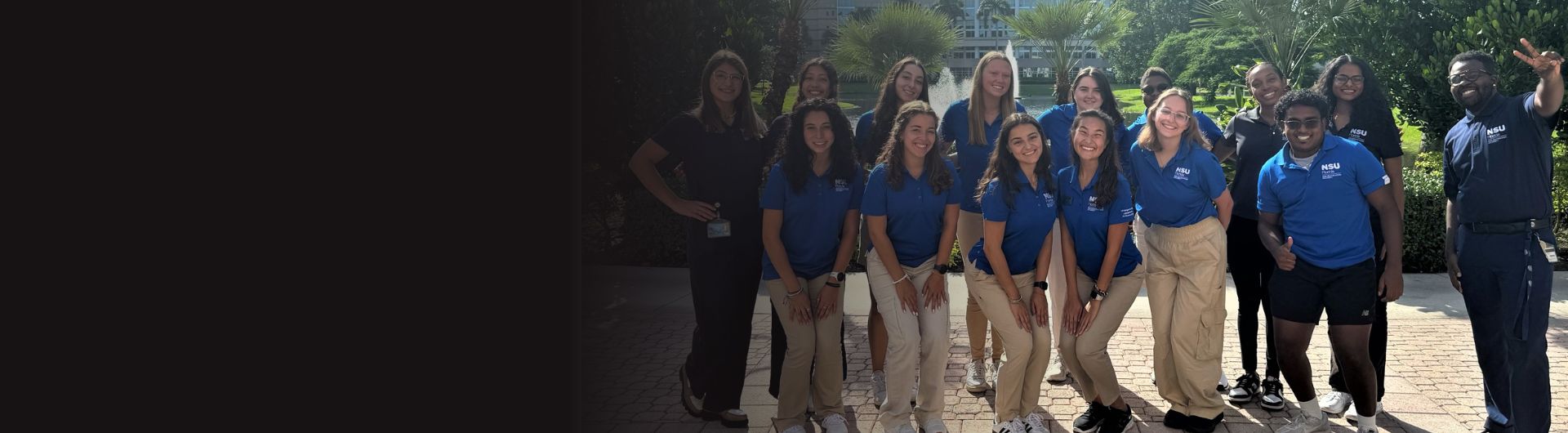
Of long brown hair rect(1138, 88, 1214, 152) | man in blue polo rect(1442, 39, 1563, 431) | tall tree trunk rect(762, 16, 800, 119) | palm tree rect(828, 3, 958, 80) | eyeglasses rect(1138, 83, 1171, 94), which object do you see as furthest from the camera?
palm tree rect(828, 3, 958, 80)

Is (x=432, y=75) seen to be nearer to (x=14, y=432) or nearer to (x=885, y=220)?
(x=14, y=432)

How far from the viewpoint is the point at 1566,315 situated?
Result: 555 cm

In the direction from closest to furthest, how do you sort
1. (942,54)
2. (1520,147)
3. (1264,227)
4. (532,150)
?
(532,150), (1520,147), (1264,227), (942,54)

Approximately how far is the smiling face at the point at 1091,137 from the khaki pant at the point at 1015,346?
44 cm

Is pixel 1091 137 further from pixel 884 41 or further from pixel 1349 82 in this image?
pixel 884 41

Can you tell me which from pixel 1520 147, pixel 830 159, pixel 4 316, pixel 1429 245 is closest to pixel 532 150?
pixel 4 316

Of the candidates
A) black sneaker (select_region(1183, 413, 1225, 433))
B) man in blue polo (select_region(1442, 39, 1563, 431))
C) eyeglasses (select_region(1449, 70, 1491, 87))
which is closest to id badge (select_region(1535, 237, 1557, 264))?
man in blue polo (select_region(1442, 39, 1563, 431))

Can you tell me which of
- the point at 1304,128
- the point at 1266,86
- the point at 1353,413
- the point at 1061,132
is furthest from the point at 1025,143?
the point at 1353,413

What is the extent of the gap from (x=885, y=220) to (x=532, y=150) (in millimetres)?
1586

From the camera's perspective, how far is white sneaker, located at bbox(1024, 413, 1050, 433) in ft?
11.4

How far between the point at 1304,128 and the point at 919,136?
121 centimetres

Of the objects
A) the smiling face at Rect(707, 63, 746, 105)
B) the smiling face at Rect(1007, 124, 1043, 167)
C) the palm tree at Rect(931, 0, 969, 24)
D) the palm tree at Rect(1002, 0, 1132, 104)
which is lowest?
the smiling face at Rect(1007, 124, 1043, 167)

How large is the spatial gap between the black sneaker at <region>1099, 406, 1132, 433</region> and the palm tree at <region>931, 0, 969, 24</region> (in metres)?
13.9

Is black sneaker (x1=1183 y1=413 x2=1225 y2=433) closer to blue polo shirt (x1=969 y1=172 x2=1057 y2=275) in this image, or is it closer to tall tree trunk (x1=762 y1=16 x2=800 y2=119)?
blue polo shirt (x1=969 y1=172 x2=1057 y2=275)
